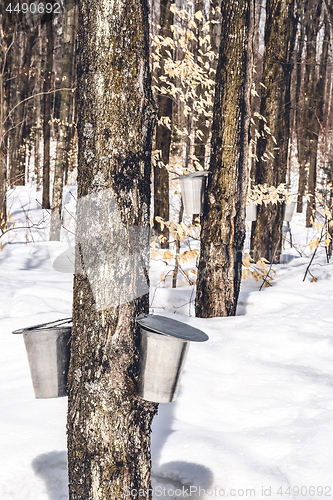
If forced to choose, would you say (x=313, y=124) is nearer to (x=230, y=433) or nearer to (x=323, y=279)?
(x=323, y=279)

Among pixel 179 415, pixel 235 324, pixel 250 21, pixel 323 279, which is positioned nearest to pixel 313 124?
Result: pixel 323 279

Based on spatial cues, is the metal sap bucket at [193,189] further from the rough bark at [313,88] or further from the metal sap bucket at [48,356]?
the rough bark at [313,88]

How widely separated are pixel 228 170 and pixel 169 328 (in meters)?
2.55

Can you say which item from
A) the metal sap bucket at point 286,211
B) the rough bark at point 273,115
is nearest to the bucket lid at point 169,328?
the rough bark at point 273,115

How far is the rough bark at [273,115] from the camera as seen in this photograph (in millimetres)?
6137

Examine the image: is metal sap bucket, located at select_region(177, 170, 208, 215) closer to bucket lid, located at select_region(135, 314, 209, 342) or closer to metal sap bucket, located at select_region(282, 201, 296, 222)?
bucket lid, located at select_region(135, 314, 209, 342)

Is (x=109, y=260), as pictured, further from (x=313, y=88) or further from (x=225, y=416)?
(x=313, y=88)

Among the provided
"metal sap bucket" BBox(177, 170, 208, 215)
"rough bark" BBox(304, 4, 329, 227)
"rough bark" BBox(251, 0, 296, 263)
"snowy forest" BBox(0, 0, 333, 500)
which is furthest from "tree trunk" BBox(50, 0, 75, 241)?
"rough bark" BBox(304, 4, 329, 227)

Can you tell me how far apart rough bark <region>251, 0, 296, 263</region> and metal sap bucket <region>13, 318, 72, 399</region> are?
16.2 feet

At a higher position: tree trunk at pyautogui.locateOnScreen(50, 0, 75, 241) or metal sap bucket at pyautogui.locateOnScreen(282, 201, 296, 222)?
tree trunk at pyautogui.locateOnScreen(50, 0, 75, 241)

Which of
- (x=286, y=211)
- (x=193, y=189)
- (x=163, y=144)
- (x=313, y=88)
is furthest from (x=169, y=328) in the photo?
(x=313, y=88)

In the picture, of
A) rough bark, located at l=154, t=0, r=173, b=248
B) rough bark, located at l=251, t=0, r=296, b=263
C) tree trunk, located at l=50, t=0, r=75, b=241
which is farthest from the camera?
tree trunk, located at l=50, t=0, r=75, b=241

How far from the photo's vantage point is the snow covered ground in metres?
1.76

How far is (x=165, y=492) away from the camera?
176 centimetres
